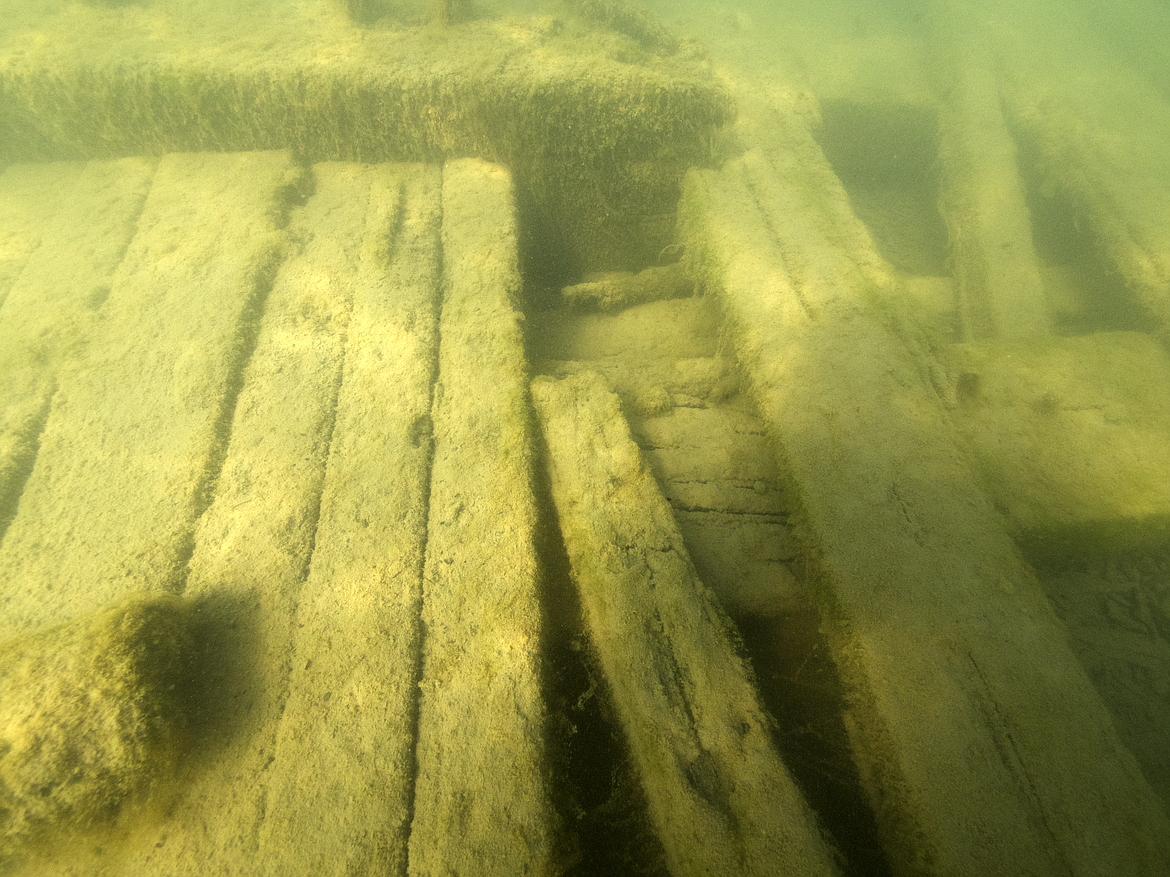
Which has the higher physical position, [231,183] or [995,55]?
[995,55]

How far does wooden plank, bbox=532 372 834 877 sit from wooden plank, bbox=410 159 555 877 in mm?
239

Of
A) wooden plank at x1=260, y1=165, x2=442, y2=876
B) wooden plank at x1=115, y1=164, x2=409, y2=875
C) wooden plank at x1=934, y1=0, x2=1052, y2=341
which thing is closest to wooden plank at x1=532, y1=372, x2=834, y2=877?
wooden plank at x1=260, y1=165, x2=442, y2=876

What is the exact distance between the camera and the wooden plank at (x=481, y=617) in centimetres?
141

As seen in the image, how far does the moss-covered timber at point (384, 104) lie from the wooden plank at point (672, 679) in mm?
2459

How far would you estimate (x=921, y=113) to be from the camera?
567 centimetres

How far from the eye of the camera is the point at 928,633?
64.5 inches

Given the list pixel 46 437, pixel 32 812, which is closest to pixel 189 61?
pixel 46 437

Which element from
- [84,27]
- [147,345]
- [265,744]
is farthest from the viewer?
[84,27]

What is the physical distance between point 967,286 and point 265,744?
18.5ft

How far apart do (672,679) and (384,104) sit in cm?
413

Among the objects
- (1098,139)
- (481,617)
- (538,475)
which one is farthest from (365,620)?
(1098,139)

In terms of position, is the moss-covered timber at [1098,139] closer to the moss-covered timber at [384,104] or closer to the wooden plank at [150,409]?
the moss-covered timber at [384,104]

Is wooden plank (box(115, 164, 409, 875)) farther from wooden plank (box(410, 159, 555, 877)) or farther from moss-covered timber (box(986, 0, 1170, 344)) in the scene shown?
moss-covered timber (box(986, 0, 1170, 344))

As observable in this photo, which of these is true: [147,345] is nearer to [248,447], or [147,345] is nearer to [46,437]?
[46,437]
